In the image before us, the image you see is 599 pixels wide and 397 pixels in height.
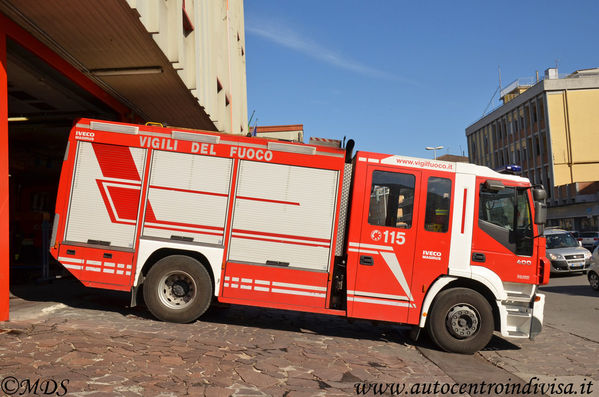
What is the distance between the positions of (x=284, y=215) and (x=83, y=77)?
5931 millimetres

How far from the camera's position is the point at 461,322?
22.6 ft

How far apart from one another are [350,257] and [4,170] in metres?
5.32

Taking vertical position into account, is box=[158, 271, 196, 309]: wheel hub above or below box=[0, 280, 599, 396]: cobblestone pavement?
above

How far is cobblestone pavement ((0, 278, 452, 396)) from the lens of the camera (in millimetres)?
4648

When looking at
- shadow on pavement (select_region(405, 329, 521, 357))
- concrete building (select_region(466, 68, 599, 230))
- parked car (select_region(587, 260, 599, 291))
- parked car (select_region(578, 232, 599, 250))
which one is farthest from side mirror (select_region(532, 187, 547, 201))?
concrete building (select_region(466, 68, 599, 230))

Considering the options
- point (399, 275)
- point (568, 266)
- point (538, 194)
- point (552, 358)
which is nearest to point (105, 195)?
point (399, 275)

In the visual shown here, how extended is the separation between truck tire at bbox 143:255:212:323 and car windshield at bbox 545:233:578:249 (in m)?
17.2

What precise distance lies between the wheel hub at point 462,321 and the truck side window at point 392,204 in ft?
4.83

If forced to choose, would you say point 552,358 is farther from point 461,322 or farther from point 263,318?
point 263,318

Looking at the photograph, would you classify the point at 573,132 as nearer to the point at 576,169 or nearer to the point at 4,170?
the point at 576,169

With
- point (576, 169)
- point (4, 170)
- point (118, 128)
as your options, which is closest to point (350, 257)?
point (118, 128)

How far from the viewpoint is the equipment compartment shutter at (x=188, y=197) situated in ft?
23.9

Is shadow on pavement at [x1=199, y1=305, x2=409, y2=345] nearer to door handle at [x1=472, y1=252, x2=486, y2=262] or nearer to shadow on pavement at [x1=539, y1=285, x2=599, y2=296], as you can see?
door handle at [x1=472, y1=252, x2=486, y2=262]

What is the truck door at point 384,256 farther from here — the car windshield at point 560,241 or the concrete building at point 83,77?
the car windshield at point 560,241
